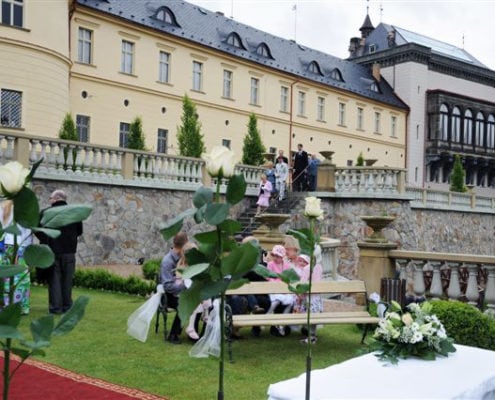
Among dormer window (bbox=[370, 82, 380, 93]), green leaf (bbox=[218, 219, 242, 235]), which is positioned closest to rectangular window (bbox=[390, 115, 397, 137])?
dormer window (bbox=[370, 82, 380, 93])

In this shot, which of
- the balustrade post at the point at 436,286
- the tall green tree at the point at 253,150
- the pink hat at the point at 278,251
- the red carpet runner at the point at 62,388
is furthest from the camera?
the tall green tree at the point at 253,150

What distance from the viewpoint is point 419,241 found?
76.1ft

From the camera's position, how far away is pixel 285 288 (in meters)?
8.05

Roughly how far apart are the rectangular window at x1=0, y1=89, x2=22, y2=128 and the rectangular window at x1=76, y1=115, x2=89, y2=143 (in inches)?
212

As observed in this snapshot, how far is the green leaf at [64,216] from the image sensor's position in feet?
7.89

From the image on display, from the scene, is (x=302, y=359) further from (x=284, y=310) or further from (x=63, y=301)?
(x=63, y=301)

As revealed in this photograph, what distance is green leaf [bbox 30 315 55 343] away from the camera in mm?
2320

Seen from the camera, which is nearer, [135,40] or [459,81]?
[135,40]

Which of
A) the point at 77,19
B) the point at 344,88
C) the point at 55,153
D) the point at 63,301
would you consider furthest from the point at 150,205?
the point at 344,88

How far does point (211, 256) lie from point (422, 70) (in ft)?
165

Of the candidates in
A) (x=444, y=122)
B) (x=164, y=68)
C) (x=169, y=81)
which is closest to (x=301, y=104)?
(x=169, y=81)

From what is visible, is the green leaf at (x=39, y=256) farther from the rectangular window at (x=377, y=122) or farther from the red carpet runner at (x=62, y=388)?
the rectangular window at (x=377, y=122)

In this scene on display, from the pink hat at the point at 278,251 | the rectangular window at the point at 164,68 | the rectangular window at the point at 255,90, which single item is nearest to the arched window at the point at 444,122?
the rectangular window at the point at 255,90

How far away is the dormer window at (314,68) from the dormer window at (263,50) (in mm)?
4324
